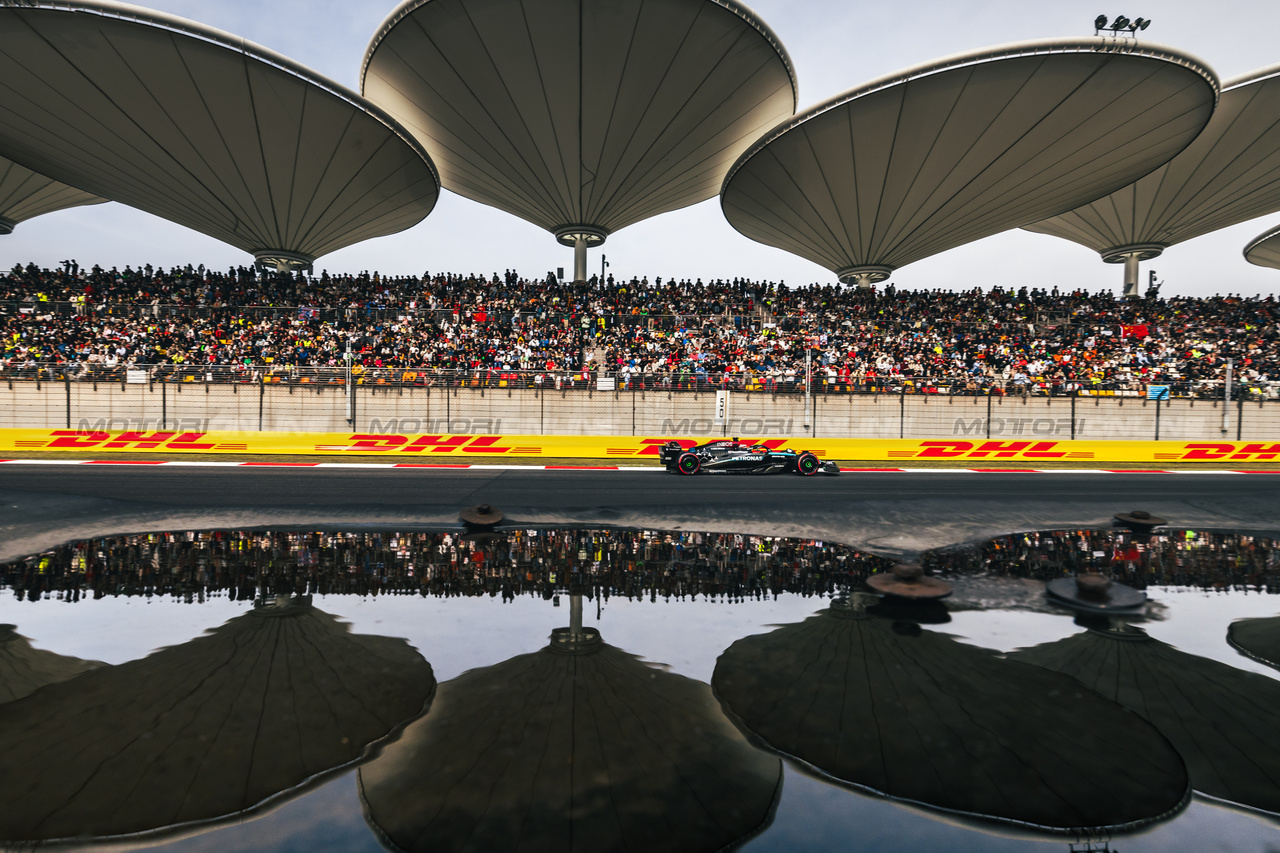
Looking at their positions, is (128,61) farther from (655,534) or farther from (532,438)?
(655,534)

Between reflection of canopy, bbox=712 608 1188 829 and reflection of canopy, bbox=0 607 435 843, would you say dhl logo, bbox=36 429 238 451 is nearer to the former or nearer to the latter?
reflection of canopy, bbox=0 607 435 843

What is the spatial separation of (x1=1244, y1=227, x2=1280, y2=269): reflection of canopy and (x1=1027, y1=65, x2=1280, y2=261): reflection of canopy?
11292 millimetres

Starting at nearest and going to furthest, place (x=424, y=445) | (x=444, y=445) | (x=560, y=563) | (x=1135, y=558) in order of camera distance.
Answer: (x=560, y=563), (x=1135, y=558), (x=424, y=445), (x=444, y=445)

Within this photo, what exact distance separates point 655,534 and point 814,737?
5.35m

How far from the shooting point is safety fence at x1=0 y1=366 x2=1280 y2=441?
2389cm

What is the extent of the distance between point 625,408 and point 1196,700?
21.5 metres

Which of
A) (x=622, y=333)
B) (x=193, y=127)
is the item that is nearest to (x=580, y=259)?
(x=622, y=333)

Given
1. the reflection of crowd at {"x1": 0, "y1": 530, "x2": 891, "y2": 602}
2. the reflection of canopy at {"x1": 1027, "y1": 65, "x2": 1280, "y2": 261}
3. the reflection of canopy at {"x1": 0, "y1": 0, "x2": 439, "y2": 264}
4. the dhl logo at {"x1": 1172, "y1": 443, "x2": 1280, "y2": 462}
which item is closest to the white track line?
the dhl logo at {"x1": 1172, "y1": 443, "x2": 1280, "y2": 462}

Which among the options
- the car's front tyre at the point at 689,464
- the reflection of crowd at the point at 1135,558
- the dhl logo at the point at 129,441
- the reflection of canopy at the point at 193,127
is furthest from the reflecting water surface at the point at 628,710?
the reflection of canopy at the point at 193,127

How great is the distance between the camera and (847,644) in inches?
184

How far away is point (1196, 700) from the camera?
385 centimetres

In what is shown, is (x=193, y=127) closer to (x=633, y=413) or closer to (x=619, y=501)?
(x=633, y=413)

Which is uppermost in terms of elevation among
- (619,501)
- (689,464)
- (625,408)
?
(625,408)

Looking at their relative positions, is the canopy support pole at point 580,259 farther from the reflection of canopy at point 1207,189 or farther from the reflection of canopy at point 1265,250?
the reflection of canopy at point 1265,250
